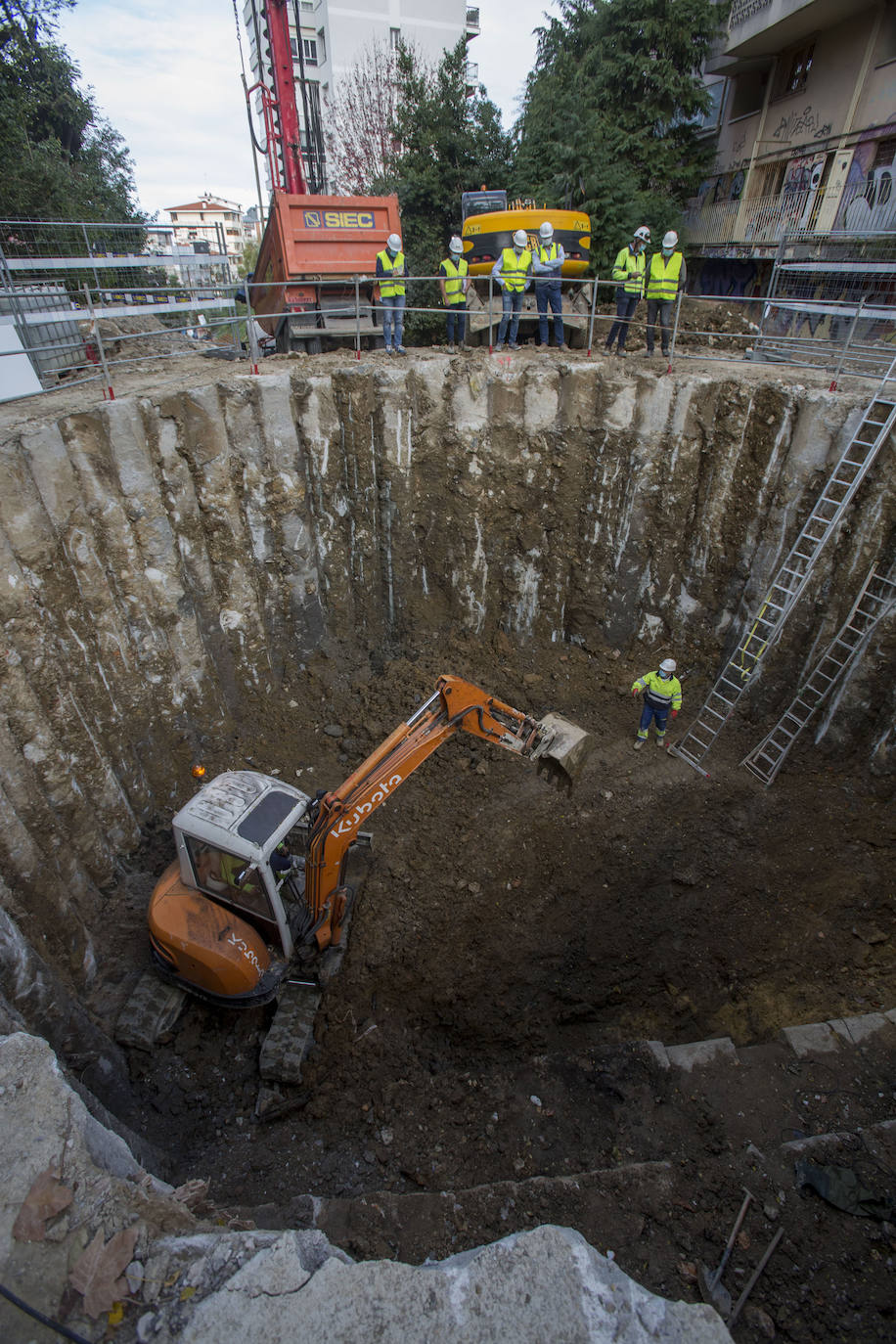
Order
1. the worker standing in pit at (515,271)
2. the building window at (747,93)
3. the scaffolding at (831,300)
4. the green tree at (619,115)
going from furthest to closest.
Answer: the building window at (747,93)
the green tree at (619,115)
the worker standing in pit at (515,271)
the scaffolding at (831,300)

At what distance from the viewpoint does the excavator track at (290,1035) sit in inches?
241

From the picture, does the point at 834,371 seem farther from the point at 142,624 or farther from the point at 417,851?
the point at 142,624

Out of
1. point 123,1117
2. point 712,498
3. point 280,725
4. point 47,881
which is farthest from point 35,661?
point 712,498

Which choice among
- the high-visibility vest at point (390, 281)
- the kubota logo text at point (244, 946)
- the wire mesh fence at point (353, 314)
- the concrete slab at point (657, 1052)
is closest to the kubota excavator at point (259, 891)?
the kubota logo text at point (244, 946)

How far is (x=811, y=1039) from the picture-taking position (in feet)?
19.5

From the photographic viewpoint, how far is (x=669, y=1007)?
6.93m

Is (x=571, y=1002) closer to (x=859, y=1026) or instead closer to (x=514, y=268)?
(x=859, y=1026)

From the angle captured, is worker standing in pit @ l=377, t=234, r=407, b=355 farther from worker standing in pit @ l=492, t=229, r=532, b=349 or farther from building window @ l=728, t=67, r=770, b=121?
building window @ l=728, t=67, r=770, b=121

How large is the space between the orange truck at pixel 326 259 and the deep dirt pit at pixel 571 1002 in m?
6.60

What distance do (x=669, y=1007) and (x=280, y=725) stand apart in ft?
21.2

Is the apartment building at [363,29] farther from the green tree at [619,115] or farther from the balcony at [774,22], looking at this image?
the balcony at [774,22]

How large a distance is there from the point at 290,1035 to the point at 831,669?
26.4ft

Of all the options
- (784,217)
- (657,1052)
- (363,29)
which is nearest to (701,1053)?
(657,1052)

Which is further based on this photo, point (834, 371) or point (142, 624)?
point (834, 371)
